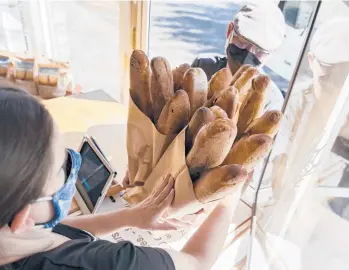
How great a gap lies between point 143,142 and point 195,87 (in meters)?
0.16

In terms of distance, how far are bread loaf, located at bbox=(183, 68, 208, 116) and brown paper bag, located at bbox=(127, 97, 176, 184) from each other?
0.08 meters

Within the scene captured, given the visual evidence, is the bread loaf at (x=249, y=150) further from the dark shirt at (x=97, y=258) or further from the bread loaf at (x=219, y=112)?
the dark shirt at (x=97, y=258)

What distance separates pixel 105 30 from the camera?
244 centimetres

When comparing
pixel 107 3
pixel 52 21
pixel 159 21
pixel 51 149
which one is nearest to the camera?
pixel 51 149

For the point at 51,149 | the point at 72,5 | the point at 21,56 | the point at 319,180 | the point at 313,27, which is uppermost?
the point at 313,27

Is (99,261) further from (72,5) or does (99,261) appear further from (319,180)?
(72,5)

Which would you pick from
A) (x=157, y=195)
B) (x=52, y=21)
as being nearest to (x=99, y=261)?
(x=157, y=195)

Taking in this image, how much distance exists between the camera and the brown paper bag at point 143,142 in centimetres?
67

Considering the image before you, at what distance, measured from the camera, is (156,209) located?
2.23 feet

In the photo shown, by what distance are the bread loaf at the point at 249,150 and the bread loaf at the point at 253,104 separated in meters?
0.05

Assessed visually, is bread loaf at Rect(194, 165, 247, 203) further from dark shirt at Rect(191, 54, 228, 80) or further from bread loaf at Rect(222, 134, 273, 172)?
dark shirt at Rect(191, 54, 228, 80)

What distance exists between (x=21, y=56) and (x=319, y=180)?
6.18ft

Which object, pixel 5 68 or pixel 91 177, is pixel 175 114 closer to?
pixel 91 177

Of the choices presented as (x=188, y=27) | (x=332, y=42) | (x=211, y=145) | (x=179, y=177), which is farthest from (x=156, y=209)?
(x=188, y=27)
